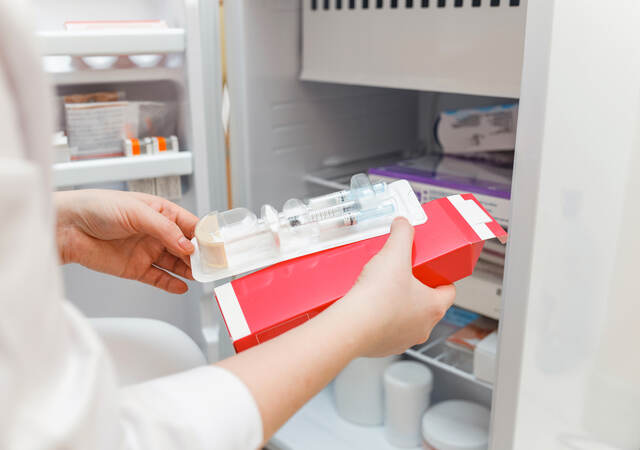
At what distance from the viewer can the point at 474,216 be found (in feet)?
2.18

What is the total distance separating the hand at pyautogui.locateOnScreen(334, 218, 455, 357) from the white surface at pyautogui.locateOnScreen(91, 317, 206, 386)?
41 cm

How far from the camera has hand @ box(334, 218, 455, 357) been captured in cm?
52

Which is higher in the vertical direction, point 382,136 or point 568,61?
point 568,61

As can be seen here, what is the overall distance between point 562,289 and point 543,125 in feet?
0.75

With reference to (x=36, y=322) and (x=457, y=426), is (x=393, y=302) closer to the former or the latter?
(x=36, y=322)

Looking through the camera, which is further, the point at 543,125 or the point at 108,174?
the point at 108,174

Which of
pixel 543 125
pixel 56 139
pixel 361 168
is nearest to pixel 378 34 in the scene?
pixel 361 168

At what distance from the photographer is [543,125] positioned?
0.65 m

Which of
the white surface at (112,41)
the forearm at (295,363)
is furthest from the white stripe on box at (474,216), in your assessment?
the white surface at (112,41)

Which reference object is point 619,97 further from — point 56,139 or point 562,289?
point 56,139

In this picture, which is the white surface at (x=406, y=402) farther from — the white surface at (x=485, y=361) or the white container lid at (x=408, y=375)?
the white surface at (x=485, y=361)

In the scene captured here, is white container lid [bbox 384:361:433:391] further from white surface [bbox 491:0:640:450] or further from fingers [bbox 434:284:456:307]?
fingers [bbox 434:284:456:307]

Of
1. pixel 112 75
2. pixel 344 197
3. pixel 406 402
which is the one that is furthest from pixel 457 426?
pixel 112 75

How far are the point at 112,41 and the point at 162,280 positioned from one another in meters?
0.37
